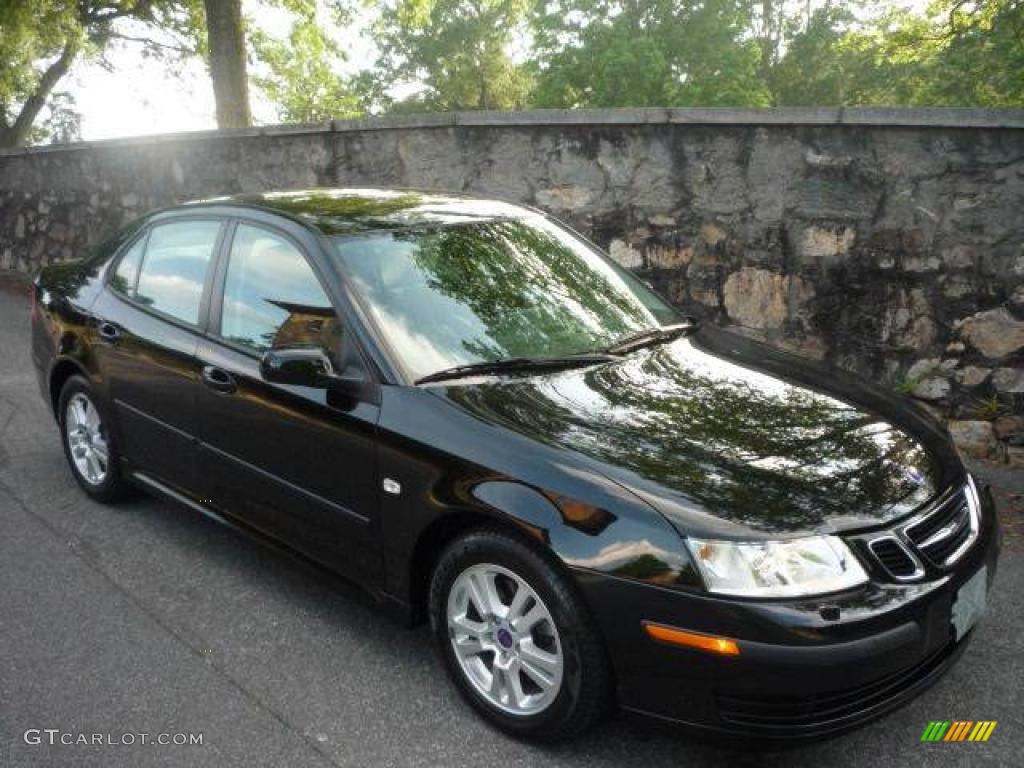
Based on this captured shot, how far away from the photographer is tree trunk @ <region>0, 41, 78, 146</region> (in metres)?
22.4

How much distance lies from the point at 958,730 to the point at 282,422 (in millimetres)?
2461

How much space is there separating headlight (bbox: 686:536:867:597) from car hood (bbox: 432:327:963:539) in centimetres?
4

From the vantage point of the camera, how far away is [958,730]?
2979mm

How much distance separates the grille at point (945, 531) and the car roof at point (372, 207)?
2.15m

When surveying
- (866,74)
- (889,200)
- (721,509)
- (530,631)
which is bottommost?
(530,631)

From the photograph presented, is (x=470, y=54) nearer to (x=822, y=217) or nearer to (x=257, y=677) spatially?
(x=822, y=217)

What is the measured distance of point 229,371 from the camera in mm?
3744

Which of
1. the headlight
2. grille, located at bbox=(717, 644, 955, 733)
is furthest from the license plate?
the headlight

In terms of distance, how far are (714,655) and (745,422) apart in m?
0.86

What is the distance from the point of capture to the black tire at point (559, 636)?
8.72ft

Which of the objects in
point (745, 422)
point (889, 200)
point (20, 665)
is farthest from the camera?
point (889, 200)

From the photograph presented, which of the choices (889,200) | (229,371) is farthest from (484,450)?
(889,200)

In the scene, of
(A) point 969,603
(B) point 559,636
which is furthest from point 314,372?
(A) point 969,603

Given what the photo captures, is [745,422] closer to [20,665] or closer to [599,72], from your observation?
[20,665]
